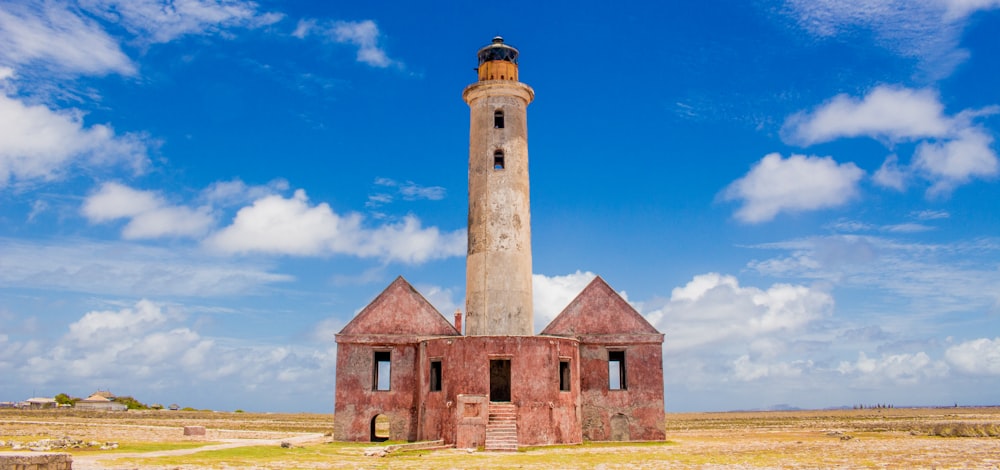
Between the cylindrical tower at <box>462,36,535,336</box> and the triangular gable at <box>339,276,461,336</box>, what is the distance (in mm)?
1657

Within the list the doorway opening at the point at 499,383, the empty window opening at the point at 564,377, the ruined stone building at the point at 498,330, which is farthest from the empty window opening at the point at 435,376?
the empty window opening at the point at 564,377

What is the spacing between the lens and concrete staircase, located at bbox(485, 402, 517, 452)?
2494 cm

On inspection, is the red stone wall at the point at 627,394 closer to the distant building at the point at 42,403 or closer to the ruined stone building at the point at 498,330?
the ruined stone building at the point at 498,330

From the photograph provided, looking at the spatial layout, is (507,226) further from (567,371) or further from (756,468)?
(756,468)

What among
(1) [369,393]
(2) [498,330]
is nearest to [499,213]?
(2) [498,330]

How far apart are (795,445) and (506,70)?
60.4 ft

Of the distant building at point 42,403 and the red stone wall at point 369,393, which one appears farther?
the distant building at point 42,403

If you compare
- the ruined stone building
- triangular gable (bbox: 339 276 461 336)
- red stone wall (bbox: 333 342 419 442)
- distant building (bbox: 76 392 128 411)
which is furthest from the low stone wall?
distant building (bbox: 76 392 128 411)

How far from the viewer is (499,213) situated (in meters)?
30.8

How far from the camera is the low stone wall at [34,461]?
46.5 feet

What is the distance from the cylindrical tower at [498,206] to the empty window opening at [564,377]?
6.66 ft

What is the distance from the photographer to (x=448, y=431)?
2644 centimetres

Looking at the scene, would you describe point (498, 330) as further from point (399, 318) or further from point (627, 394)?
point (627, 394)

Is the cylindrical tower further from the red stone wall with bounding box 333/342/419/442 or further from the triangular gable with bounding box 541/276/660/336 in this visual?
the red stone wall with bounding box 333/342/419/442
